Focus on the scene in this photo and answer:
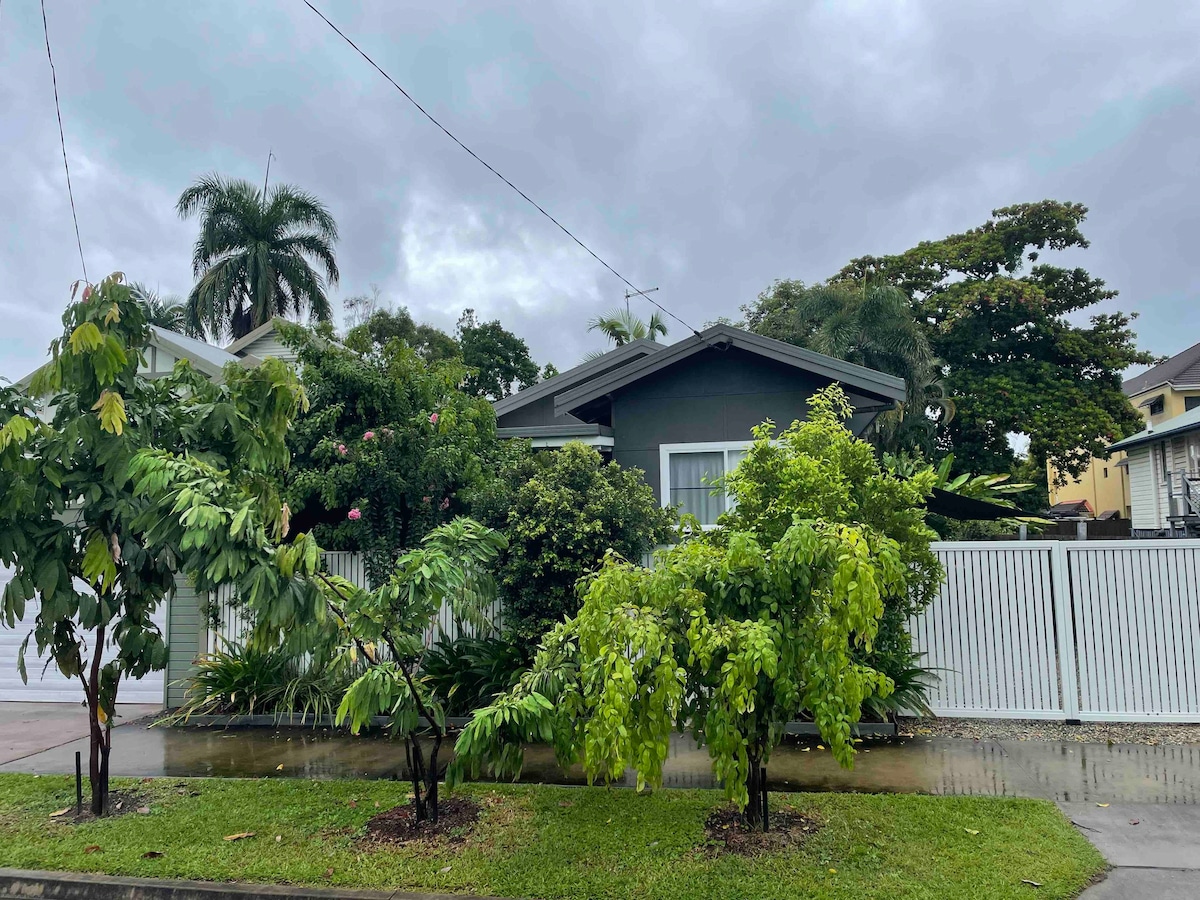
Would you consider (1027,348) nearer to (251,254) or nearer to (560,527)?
(560,527)

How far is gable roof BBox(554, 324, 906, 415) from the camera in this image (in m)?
10.7

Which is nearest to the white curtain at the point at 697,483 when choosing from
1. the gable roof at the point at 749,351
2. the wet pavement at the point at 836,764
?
the gable roof at the point at 749,351

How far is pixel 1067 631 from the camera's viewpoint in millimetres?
8234

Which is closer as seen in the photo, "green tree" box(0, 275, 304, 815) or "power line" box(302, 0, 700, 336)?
"green tree" box(0, 275, 304, 815)

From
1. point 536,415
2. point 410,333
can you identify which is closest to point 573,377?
point 536,415

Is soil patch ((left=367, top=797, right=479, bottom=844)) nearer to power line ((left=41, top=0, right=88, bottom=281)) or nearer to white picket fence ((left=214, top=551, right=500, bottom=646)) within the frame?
white picket fence ((left=214, top=551, right=500, bottom=646))

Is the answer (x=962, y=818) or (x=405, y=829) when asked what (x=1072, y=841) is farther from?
(x=405, y=829)

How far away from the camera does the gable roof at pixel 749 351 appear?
35.1 ft

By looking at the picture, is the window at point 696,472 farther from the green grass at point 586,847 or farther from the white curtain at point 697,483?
the green grass at point 586,847

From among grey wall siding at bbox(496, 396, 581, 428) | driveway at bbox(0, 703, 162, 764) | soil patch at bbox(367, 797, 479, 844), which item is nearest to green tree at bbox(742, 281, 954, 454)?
grey wall siding at bbox(496, 396, 581, 428)

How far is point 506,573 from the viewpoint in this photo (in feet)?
27.8

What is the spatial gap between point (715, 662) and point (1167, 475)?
22.6m

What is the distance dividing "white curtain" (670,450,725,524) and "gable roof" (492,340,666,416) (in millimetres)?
4061

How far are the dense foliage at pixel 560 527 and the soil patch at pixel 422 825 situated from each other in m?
2.62
